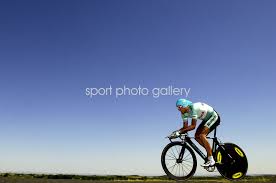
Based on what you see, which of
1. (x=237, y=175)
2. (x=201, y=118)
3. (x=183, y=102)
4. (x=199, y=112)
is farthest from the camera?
(x=237, y=175)

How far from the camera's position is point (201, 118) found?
1298 centimetres

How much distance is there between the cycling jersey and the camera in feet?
41.7

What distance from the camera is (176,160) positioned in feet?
43.7

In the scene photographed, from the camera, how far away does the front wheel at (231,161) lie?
13312 millimetres

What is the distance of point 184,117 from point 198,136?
0.91 metres

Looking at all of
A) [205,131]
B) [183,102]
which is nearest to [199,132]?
[205,131]

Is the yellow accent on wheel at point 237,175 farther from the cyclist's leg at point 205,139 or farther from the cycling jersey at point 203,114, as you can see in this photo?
the cycling jersey at point 203,114

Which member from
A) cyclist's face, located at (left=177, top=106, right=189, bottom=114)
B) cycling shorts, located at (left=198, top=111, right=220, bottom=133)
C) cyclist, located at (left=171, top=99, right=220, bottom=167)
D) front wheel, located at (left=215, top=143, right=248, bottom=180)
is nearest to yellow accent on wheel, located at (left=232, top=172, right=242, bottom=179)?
front wheel, located at (left=215, top=143, right=248, bottom=180)

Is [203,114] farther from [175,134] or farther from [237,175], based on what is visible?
[237,175]

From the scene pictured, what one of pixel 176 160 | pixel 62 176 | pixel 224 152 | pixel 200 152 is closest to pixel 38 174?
pixel 62 176

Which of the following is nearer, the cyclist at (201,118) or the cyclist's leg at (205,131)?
the cyclist at (201,118)

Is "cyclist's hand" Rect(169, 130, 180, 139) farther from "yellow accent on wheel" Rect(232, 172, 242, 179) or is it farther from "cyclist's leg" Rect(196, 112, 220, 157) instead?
"yellow accent on wheel" Rect(232, 172, 242, 179)

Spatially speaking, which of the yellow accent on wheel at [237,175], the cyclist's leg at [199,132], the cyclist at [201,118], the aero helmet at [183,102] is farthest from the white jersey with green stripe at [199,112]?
the yellow accent on wheel at [237,175]

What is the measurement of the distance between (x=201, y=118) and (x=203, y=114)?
0.58ft
